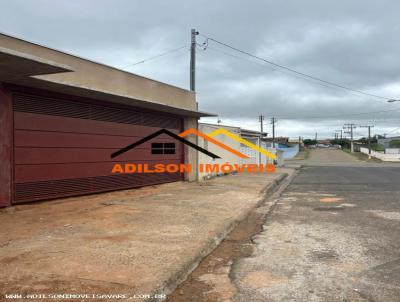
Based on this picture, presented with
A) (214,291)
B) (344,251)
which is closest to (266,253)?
(344,251)

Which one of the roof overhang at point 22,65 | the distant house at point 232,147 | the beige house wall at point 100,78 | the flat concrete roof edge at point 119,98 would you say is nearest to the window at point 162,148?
the flat concrete roof edge at point 119,98

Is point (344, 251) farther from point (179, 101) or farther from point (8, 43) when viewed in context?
point (179, 101)

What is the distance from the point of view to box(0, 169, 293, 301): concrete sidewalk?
475 centimetres

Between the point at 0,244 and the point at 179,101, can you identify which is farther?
the point at 179,101

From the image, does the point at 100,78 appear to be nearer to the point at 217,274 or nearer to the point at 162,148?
the point at 162,148

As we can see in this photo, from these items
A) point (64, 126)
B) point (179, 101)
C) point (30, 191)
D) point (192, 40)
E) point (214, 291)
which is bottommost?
point (214, 291)

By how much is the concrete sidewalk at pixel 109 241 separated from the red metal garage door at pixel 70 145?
60 centimetres

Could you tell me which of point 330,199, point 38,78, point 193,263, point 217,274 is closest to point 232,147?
point 330,199

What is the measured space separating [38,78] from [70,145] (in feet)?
9.09

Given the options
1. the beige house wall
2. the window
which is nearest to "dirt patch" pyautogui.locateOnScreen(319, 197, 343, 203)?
the window

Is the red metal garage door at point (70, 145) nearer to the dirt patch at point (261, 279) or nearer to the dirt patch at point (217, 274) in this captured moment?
the dirt patch at point (217, 274)

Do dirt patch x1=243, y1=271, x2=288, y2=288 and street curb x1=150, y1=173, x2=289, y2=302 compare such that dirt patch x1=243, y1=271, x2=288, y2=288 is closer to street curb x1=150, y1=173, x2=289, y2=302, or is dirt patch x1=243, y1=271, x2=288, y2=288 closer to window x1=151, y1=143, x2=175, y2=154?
street curb x1=150, y1=173, x2=289, y2=302

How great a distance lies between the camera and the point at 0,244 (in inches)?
256

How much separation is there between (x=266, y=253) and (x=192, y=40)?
16.6 m
